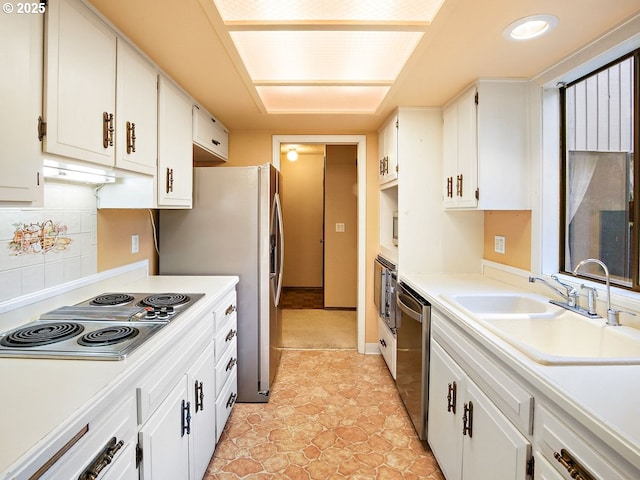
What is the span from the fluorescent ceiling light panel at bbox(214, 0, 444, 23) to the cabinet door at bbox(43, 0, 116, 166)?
0.50m

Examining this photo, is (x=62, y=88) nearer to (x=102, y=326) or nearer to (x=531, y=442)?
(x=102, y=326)

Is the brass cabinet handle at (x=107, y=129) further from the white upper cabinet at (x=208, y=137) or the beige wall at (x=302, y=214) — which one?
the beige wall at (x=302, y=214)

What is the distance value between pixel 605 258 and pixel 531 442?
1.13 meters

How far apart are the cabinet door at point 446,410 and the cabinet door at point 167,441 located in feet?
3.91

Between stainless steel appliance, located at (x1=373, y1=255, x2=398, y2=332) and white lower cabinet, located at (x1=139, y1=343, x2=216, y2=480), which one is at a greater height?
stainless steel appliance, located at (x1=373, y1=255, x2=398, y2=332)

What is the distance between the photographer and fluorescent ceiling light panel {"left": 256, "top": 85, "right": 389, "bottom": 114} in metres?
2.38

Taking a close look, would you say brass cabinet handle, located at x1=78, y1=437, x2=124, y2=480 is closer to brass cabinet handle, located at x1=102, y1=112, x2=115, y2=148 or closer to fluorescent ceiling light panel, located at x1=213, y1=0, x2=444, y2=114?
brass cabinet handle, located at x1=102, y1=112, x2=115, y2=148

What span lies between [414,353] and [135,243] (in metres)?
1.90

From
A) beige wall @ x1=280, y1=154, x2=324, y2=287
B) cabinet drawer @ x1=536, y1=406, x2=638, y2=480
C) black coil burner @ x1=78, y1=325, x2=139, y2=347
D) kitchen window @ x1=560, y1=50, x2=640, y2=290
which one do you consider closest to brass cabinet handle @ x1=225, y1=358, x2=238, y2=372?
black coil burner @ x1=78, y1=325, x2=139, y2=347

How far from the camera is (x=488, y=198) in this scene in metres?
2.07

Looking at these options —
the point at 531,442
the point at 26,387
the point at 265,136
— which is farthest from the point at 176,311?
the point at 265,136

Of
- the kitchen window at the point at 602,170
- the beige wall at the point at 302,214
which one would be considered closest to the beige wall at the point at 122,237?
the kitchen window at the point at 602,170

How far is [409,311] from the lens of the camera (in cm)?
211

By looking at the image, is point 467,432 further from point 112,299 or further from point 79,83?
point 79,83
